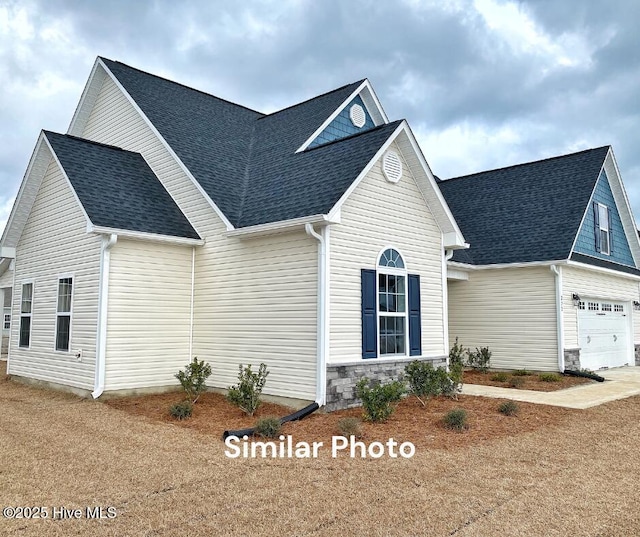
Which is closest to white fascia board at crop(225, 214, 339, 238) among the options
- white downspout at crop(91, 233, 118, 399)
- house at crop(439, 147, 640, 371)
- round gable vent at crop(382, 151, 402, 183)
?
round gable vent at crop(382, 151, 402, 183)

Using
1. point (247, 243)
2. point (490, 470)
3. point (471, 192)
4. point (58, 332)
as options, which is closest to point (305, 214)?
point (247, 243)

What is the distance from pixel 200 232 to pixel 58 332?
399cm

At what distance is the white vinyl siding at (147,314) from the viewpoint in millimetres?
10648

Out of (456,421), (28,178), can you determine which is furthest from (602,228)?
(28,178)

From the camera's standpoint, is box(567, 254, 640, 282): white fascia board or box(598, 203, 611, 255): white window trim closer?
box(567, 254, 640, 282): white fascia board

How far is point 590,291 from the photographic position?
56.3 ft

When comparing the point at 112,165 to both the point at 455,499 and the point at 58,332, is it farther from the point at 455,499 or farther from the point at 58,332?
the point at 455,499

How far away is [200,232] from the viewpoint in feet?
39.2

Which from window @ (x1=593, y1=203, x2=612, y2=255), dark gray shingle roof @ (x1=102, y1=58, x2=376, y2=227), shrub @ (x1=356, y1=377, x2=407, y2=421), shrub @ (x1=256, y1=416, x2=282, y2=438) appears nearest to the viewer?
shrub @ (x1=256, y1=416, x2=282, y2=438)

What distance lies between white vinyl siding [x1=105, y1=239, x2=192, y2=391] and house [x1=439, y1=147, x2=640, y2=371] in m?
8.18

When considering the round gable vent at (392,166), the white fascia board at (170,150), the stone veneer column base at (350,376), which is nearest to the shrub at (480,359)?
the stone veneer column base at (350,376)

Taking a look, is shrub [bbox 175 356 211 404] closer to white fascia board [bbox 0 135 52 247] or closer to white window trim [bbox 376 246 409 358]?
white window trim [bbox 376 246 409 358]

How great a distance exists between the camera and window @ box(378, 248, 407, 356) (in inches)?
424

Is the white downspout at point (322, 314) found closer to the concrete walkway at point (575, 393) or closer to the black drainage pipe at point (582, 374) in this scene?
the concrete walkway at point (575, 393)
